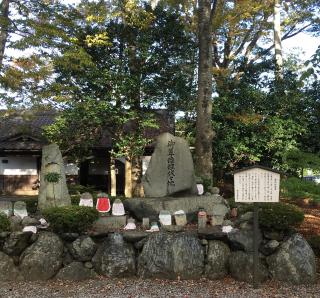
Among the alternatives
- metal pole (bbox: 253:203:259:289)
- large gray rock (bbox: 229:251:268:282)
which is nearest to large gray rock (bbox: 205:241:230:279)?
large gray rock (bbox: 229:251:268:282)

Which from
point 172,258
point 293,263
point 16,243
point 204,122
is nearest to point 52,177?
point 16,243

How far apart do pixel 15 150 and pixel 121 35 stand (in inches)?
341

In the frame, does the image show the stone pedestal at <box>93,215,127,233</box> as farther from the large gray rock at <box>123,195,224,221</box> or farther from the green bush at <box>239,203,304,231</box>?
the green bush at <box>239,203,304,231</box>

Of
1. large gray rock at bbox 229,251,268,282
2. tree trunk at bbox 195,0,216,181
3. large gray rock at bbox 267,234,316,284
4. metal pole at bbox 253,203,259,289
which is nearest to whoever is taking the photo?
metal pole at bbox 253,203,259,289

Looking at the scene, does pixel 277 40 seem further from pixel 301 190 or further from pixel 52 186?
pixel 52 186

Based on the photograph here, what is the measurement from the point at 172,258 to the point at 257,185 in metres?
1.84

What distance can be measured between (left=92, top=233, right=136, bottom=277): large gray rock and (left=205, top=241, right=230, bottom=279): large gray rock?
1.26 meters

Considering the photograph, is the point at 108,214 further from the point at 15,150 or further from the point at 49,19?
the point at 15,150

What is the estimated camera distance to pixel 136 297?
227 inches

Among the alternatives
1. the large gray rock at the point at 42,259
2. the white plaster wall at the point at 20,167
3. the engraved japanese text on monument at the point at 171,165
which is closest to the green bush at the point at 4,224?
the large gray rock at the point at 42,259

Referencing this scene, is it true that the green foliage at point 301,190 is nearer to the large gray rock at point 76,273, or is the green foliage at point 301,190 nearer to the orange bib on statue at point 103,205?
the orange bib on statue at point 103,205

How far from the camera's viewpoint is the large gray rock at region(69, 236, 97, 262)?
6754 mm

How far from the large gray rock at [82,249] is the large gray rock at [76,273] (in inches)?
4.9

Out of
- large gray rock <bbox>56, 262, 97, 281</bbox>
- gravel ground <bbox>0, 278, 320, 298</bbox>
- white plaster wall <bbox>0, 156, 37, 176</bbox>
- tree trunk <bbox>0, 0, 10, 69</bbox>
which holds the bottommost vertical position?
gravel ground <bbox>0, 278, 320, 298</bbox>
